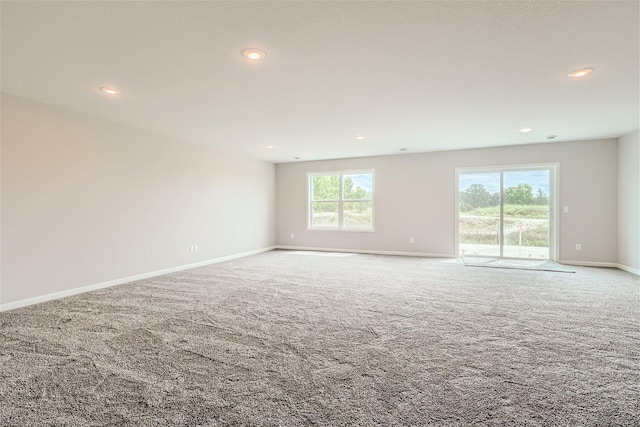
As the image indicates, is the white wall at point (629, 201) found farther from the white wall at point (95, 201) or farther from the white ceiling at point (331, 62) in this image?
the white wall at point (95, 201)

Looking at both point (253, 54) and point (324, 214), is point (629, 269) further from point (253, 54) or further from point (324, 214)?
point (253, 54)

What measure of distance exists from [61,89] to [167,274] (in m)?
3.03

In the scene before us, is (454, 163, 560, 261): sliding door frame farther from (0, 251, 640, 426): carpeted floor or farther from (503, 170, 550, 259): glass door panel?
(0, 251, 640, 426): carpeted floor

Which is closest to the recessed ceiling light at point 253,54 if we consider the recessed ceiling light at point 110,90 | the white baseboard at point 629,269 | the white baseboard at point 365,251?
the recessed ceiling light at point 110,90

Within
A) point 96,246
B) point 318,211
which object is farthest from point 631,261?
point 96,246

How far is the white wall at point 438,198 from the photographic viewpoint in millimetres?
5824

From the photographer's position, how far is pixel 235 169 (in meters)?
7.03

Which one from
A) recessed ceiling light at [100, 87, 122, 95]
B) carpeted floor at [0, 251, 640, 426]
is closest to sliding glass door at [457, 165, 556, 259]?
carpeted floor at [0, 251, 640, 426]

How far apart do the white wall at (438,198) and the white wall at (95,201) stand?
89.1 inches

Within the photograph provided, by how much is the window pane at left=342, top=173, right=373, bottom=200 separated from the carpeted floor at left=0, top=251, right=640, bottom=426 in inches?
152

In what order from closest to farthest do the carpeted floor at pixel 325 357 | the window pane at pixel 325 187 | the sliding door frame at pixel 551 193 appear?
the carpeted floor at pixel 325 357, the sliding door frame at pixel 551 193, the window pane at pixel 325 187

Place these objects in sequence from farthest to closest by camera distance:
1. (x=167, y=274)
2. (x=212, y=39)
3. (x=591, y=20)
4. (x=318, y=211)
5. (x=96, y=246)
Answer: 1. (x=318, y=211)
2. (x=167, y=274)
3. (x=96, y=246)
4. (x=212, y=39)
5. (x=591, y=20)

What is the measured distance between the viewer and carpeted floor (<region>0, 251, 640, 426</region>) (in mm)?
1662

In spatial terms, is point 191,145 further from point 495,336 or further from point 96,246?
point 495,336
